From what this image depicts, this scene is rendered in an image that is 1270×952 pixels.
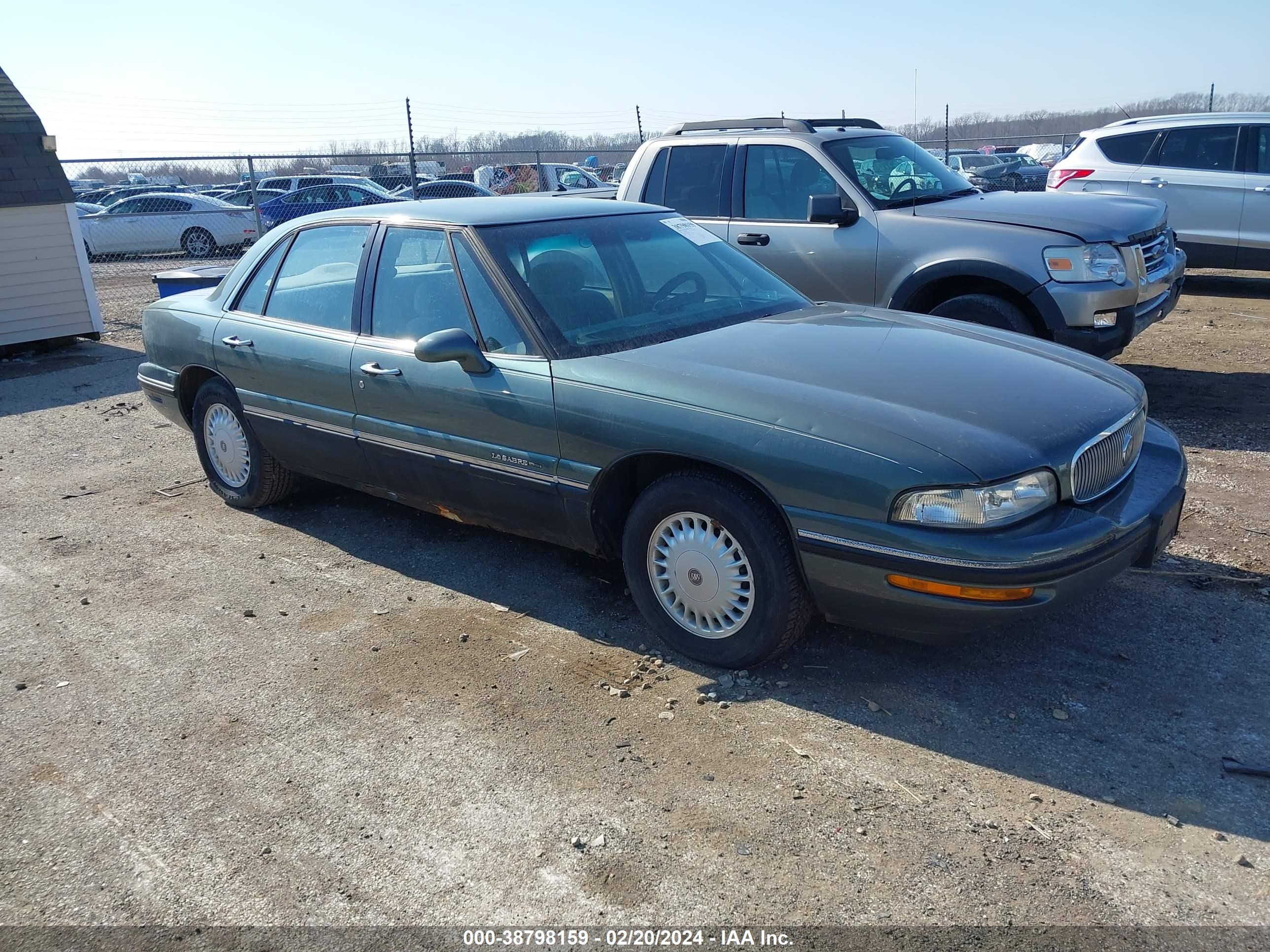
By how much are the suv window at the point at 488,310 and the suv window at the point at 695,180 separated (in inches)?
134

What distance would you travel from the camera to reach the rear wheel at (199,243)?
22281 millimetres

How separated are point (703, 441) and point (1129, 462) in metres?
1.62

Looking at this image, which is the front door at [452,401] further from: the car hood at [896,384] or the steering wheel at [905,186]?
the steering wheel at [905,186]

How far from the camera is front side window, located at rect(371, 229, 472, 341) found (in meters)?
4.54

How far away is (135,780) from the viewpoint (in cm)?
342

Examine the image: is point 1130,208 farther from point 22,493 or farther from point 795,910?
point 22,493

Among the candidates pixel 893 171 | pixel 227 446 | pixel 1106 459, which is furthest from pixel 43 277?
pixel 1106 459

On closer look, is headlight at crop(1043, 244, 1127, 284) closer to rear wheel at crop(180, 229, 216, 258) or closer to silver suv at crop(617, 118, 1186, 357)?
silver suv at crop(617, 118, 1186, 357)

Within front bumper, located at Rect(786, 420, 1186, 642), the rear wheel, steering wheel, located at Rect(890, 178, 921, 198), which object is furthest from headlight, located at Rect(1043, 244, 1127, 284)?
the rear wheel

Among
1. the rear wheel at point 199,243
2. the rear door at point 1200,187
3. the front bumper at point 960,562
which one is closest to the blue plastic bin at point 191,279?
the front bumper at point 960,562

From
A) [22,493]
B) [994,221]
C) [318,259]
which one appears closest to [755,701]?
[318,259]

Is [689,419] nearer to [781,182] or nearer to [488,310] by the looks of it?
[488,310]

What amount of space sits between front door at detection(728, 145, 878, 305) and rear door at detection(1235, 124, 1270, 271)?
5.67m

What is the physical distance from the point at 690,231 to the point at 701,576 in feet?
6.67
